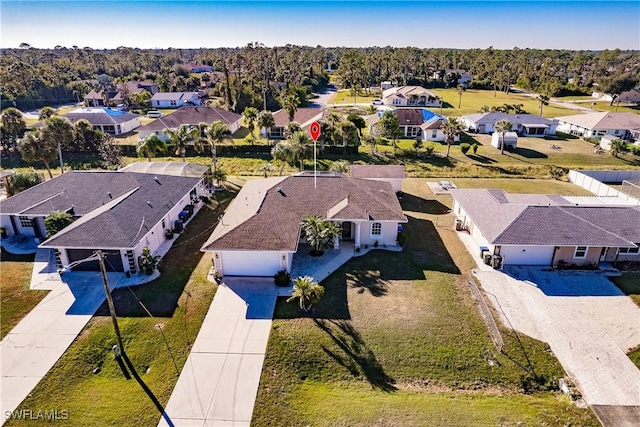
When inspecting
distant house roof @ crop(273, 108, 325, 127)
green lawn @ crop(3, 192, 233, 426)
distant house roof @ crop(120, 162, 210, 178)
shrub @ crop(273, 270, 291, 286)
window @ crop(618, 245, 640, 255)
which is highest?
distant house roof @ crop(273, 108, 325, 127)

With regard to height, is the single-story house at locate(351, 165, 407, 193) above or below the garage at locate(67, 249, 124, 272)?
above

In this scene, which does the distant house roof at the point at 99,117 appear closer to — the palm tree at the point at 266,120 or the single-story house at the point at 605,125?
the palm tree at the point at 266,120

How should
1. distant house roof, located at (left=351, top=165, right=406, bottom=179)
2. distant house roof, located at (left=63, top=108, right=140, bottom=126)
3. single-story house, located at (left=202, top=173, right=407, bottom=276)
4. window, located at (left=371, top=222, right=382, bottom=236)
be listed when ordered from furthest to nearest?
distant house roof, located at (left=63, top=108, right=140, bottom=126) < distant house roof, located at (left=351, top=165, right=406, bottom=179) < window, located at (left=371, top=222, right=382, bottom=236) < single-story house, located at (left=202, top=173, right=407, bottom=276)

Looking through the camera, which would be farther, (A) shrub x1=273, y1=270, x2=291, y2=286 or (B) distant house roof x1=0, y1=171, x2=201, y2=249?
(B) distant house roof x1=0, y1=171, x2=201, y2=249

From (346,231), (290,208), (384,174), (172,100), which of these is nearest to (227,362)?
(290,208)

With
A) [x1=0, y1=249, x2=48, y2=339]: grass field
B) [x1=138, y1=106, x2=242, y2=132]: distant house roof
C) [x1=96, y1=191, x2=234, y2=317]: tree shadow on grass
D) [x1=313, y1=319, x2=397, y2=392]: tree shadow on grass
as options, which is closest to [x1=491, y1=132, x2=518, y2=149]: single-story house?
[x1=138, y1=106, x2=242, y2=132]: distant house roof

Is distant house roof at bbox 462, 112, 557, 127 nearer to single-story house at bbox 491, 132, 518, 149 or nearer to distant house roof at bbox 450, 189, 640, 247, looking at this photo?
single-story house at bbox 491, 132, 518, 149

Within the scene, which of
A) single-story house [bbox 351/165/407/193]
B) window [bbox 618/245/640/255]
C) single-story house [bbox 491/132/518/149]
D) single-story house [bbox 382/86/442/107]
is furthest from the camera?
single-story house [bbox 382/86/442/107]

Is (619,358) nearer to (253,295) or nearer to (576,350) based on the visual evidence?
(576,350)

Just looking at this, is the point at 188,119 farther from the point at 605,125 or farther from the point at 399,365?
the point at 605,125
